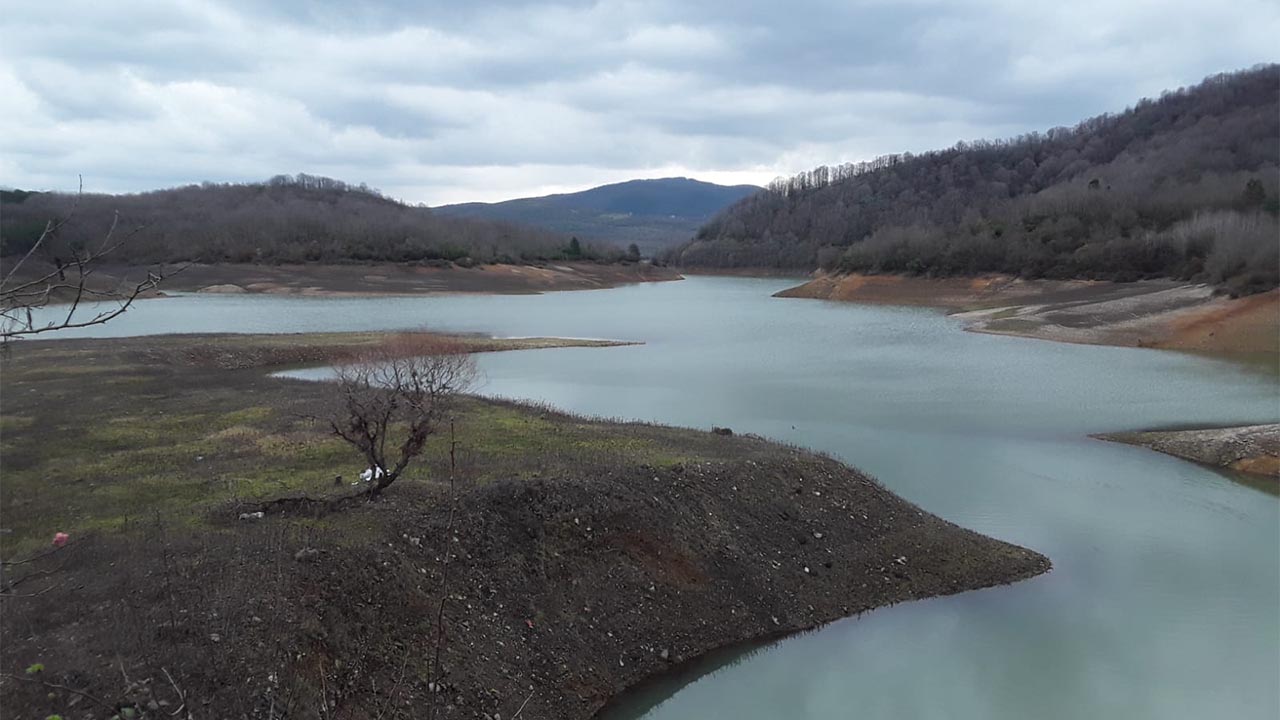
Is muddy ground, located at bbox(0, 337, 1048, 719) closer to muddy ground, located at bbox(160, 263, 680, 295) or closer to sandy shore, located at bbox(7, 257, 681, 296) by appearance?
sandy shore, located at bbox(7, 257, 681, 296)

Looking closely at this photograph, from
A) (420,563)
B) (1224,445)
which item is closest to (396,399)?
(420,563)

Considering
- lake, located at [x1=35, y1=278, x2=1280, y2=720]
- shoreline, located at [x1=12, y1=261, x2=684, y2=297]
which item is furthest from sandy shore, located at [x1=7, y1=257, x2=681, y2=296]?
lake, located at [x1=35, y1=278, x2=1280, y2=720]

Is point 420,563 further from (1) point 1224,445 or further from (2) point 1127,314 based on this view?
(2) point 1127,314

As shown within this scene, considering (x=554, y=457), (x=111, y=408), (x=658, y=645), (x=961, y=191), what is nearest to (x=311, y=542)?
(x=658, y=645)

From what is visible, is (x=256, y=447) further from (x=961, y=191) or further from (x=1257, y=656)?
(x=961, y=191)

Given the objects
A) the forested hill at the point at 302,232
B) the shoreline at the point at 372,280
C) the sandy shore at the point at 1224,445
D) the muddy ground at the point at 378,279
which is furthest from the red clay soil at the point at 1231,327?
the forested hill at the point at 302,232

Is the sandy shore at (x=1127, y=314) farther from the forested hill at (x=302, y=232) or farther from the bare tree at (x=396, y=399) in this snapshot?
the forested hill at (x=302, y=232)
